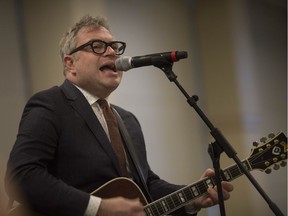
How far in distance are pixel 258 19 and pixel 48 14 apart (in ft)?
5.22

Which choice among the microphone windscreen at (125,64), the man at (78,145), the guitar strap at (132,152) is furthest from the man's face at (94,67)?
the microphone windscreen at (125,64)

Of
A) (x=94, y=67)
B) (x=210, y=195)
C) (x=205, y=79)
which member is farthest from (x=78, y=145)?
(x=205, y=79)

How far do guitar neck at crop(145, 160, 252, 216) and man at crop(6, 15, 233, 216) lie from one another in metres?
0.03

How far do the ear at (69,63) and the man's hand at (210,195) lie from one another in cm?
80

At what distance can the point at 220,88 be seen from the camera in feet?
9.79

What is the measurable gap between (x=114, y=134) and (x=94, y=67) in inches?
13.1

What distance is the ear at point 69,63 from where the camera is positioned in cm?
190

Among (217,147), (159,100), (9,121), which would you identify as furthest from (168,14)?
(217,147)

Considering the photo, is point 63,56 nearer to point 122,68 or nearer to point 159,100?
point 122,68

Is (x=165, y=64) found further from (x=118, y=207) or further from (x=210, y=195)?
(x=210, y=195)

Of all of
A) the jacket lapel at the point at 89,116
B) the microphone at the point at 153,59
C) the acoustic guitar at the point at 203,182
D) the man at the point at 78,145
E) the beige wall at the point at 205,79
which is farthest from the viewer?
the beige wall at the point at 205,79

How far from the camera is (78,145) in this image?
166 centimetres

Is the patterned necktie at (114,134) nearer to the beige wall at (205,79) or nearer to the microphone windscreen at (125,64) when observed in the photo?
the microphone windscreen at (125,64)

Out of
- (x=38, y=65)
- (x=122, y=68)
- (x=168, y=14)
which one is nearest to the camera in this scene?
(x=122, y=68)
